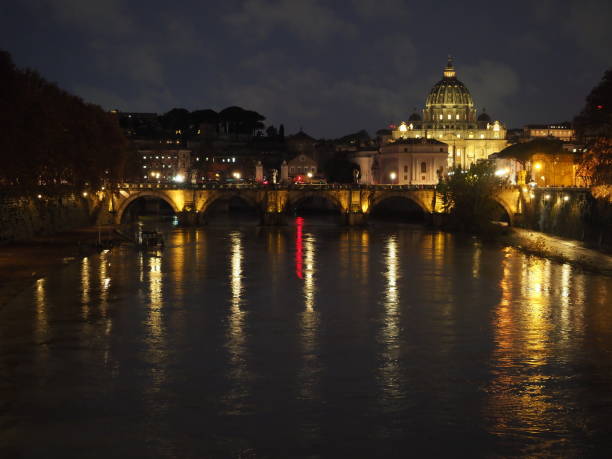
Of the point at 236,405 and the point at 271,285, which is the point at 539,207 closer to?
the point at 271,285

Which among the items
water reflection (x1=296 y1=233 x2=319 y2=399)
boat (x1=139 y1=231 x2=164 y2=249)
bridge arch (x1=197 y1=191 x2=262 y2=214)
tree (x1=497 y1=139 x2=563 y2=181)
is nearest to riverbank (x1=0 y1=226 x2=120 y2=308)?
boat (x1=139 y1=231 x2=164 y2=249)

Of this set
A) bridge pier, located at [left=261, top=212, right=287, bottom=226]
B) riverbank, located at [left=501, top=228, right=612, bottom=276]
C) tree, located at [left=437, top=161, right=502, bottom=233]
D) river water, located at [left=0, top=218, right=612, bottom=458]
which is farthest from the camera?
bridge pier, located at [left=261, top=212, right=287, bottom=226]

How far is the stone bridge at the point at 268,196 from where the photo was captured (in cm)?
9269

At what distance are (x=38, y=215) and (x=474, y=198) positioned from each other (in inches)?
1529

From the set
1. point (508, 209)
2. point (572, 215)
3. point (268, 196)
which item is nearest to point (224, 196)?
point (268, 196)

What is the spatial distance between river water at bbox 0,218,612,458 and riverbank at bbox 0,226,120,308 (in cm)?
104

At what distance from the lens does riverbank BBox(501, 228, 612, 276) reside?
50.6 metres

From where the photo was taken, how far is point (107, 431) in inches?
830

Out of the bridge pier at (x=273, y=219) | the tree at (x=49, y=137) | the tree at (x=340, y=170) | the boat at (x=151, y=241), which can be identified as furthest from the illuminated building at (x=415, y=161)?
the boat at (x=151, y=241)

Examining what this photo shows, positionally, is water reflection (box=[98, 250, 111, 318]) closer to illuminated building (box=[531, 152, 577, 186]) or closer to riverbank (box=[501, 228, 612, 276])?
riverbank (box=[501, 228, 612, 276])

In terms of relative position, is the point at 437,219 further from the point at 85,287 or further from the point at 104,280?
the point at 85,287

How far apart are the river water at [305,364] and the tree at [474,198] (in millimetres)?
32863

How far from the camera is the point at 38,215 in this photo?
222ft

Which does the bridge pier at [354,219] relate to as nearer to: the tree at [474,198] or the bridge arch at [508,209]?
A: the tree at [474,198]
